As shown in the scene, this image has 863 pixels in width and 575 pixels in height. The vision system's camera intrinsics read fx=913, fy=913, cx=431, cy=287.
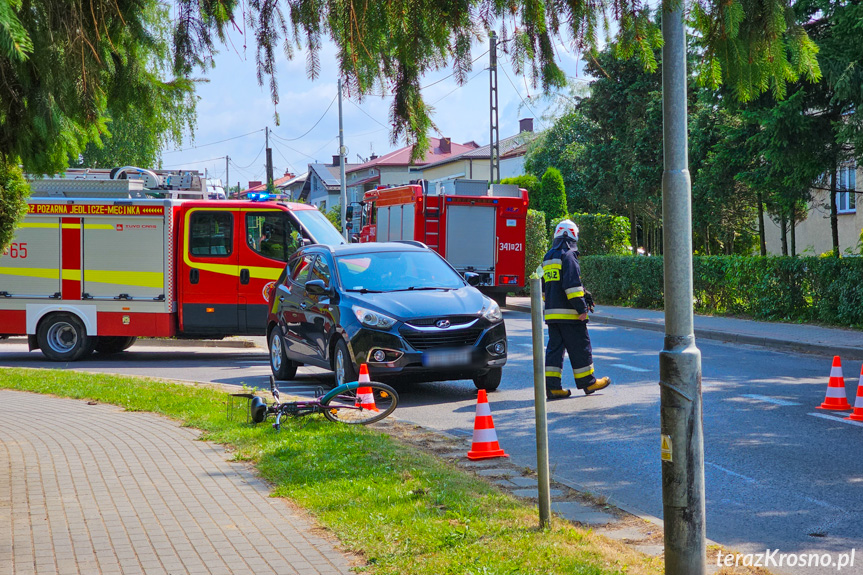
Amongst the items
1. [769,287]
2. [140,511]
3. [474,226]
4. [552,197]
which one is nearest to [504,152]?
[552,197]

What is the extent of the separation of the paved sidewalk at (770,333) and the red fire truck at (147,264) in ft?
25.3

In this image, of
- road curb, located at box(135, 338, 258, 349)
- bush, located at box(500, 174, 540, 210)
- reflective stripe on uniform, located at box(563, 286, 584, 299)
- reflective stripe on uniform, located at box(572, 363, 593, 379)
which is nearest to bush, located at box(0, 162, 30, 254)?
road curb, located at box(135, 338, 258, 349)

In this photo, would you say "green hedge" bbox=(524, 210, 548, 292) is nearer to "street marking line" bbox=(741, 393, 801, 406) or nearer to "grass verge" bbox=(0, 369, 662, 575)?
"street marking line" bbox=(741, 393, 801, 406)

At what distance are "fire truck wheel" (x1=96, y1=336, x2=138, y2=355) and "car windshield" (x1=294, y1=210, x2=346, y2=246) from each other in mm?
4524

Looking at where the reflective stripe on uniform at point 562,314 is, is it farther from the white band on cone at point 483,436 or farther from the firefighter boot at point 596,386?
the white band on cone at point 483,436

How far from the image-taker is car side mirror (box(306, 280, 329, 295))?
11.1 meters

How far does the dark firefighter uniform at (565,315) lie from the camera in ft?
33.5

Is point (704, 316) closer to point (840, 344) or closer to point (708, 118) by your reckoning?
point (840, 344)

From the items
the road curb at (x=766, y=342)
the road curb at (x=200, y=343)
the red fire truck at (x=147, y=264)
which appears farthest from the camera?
the road curb at (x=200, y=343)

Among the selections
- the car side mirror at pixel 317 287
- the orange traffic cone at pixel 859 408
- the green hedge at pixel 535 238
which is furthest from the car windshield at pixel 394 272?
the green hedge at pixel 535 238

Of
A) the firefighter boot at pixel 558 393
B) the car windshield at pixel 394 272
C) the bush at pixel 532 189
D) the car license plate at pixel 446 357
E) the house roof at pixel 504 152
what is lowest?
the firefighter boot at pixel 558 393

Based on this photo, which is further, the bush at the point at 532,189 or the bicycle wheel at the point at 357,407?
the bush at the point at 532,189

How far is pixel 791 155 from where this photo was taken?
58.4ft

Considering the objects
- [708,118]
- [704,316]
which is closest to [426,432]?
[704,316]
